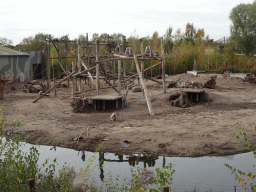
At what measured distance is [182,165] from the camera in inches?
242

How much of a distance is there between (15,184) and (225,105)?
32.9ft

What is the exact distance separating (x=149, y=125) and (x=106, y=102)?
128 inches

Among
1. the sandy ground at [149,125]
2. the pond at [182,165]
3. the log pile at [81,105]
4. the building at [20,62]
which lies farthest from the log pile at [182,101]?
the building at [20,62]

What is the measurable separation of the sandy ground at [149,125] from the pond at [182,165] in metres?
0.22

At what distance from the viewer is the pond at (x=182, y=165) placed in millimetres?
5336

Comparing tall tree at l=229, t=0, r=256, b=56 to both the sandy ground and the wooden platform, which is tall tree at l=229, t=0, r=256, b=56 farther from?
the wooden platform

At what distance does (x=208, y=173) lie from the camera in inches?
229

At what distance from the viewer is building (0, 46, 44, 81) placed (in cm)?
2072

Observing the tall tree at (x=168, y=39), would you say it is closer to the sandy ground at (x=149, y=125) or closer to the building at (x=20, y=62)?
the building at (x=20, y=62)

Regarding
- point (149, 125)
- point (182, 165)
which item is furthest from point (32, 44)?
point (182, 165)

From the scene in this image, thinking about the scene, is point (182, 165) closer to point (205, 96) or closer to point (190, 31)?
point (205, 96)

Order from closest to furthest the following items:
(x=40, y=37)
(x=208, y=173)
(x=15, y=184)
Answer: (x=15, y=184) → (x=208, y=173) → (x=40, y=37)

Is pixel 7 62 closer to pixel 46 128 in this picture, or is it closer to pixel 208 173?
pixel 46 128

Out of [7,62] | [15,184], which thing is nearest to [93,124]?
[15,184]
